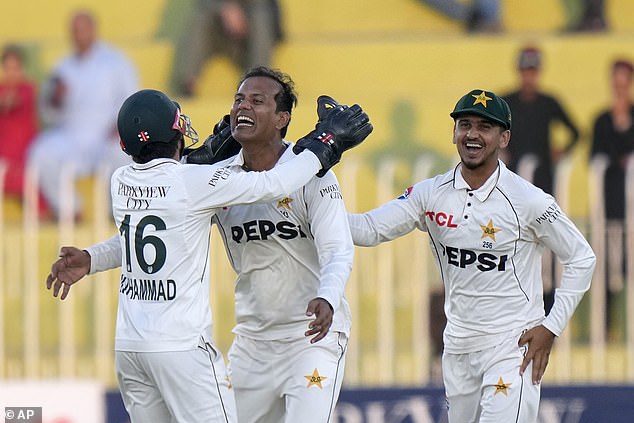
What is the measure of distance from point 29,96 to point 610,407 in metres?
5.40

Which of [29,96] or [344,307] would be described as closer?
[344,307]

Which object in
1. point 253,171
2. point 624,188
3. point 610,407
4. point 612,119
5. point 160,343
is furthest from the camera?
point 612,119

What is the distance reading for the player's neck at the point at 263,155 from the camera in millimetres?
6105

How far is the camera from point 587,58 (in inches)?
468

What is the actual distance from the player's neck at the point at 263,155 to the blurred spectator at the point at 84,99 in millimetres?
5160

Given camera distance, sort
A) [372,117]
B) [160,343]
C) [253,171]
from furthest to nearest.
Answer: [372,117] < [253,171] < [160,343]

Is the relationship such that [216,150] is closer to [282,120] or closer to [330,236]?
[282,120]

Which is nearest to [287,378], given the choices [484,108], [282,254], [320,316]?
[282,254]

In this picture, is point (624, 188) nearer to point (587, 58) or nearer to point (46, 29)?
point (587, 58)

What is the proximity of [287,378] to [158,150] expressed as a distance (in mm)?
1111

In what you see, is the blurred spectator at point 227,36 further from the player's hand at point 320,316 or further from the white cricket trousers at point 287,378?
the player's hand at point 320,316

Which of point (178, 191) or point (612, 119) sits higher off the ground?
point (612, 119)

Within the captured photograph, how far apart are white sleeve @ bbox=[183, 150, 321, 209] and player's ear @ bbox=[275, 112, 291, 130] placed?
283 mm

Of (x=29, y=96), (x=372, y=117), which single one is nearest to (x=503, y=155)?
(x=372, y=117)
